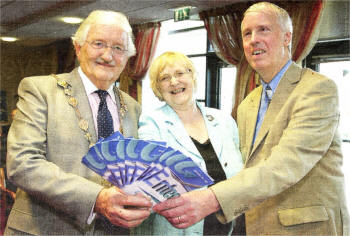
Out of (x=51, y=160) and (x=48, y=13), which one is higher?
(x=48, y=13)

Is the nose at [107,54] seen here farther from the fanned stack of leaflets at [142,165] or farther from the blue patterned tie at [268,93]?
the blue patterned tie at [268,93]

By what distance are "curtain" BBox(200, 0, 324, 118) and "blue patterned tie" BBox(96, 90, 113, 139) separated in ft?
1.84

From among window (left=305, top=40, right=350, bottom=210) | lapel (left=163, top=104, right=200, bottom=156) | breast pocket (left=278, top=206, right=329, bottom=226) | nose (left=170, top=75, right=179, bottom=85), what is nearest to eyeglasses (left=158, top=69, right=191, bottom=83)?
nose (left=170, top=75, right=179, bottom=85)

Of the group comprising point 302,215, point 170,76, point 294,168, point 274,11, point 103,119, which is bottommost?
point 302,215

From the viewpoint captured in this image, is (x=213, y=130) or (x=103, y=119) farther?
(x=213, y=130)

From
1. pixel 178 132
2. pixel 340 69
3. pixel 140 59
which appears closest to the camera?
pixel 178 132

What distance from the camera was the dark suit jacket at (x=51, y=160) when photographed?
95 centimetres

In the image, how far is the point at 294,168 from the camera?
970mm

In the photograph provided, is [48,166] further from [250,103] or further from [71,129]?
[250,103]

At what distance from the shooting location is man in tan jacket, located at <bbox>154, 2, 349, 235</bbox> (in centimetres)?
94

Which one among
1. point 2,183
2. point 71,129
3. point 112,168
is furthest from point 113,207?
point 2,183

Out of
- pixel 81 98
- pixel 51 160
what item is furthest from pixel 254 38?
pixel 51 160

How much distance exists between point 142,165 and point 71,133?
0.35 metres

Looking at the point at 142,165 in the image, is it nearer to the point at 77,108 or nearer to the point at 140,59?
the point at 77,108
